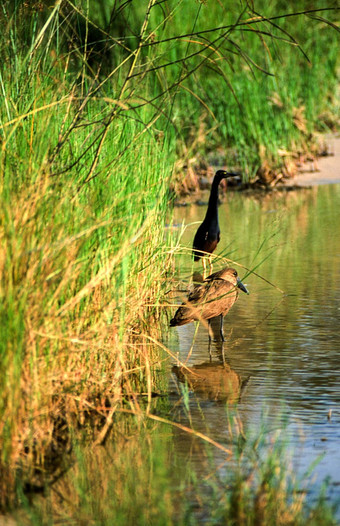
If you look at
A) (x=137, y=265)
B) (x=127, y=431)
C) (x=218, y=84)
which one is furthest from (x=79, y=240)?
(x=218, y=84)

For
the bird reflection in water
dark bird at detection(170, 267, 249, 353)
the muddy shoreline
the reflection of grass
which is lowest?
the reflection of grass

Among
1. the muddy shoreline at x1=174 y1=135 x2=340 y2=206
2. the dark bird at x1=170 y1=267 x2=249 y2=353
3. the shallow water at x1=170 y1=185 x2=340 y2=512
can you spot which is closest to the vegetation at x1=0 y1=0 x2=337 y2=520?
the dark bird at x1=170 y1=267 x2=249 y2=353

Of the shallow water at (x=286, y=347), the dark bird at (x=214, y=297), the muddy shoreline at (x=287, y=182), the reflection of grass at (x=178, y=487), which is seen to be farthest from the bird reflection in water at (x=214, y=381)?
the muddy shoreline at (x=287, y=182)

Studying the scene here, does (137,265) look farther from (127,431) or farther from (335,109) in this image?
(335,109)

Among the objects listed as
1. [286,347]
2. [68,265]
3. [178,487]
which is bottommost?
[178,487]

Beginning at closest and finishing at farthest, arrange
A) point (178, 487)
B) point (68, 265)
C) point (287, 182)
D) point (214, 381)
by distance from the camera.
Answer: point (178, 487) → point (68, 265) → point (214, 381) → point (287, 182)

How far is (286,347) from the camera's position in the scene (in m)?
6.41

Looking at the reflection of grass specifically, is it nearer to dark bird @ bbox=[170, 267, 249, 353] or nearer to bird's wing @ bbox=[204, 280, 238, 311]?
dark bird @ bbox=[170, 267, 249, 353]

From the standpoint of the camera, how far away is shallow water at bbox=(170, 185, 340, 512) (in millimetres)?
4738

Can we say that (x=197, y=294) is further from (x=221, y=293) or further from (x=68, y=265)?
(x=68, y=265)

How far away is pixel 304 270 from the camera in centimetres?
871

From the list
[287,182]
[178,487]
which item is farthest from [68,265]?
[287,182]

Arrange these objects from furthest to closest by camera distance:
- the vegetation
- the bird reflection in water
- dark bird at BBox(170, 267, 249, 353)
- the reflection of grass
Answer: dark bird at BBox(170, 267, 249, 353), the bird reflection in water, the vegetation, the reflection of grass

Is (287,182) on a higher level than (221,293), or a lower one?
higher
